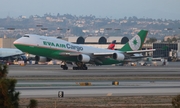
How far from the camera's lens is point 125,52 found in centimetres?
7912

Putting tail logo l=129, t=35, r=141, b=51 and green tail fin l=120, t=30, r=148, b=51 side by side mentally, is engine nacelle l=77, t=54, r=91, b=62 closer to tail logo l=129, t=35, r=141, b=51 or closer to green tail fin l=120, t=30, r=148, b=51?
green tail fin l=120, t=30, r=148, b=51

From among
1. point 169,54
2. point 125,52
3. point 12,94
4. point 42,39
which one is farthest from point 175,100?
point 169,54

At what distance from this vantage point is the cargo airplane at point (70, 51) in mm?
71438

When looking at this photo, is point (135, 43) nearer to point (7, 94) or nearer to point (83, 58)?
point (83, 58)

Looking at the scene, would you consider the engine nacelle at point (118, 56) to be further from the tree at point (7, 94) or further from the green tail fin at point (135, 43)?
the tree at point (7, 94)

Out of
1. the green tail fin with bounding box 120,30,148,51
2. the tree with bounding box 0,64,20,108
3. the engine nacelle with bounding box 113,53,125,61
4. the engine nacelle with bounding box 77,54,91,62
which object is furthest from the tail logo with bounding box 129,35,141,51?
the tree with bounding box 0,64,20,108

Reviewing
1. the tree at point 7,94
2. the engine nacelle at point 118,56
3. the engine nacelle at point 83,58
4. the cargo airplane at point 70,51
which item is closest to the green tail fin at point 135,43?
the cargo airplane at point 70,51

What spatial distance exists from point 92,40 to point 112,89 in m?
134

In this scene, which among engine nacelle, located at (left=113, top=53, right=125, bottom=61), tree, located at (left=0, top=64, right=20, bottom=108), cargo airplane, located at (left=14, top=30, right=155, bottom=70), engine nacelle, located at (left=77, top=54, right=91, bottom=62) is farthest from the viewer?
engine nacelle, located at (left=113, top=53, right=125, bottom=61)

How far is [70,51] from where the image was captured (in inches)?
2938

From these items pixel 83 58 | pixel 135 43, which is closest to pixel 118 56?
pixel 83 58

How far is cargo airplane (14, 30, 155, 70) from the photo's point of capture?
7144 centimetres

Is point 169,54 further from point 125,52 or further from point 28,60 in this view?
point 125,52

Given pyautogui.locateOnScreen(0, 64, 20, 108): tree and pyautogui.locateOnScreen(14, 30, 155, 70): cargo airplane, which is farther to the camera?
pyautogui.locateOnScreen(14, 30, 155, 70): cargo airplane
